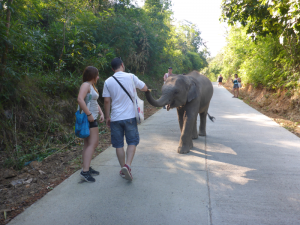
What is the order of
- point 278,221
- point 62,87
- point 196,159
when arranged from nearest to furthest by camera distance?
point 278,221, point 196,159, point 62,87

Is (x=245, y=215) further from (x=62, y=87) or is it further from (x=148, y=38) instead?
(x=148, y=38)

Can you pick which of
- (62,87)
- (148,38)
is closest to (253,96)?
(148,38)

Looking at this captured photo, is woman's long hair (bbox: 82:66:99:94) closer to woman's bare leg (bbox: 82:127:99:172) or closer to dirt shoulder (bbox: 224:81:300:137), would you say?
woman's bare leg (bbox: 82:127:99:172)

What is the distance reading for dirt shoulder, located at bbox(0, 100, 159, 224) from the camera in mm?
3101

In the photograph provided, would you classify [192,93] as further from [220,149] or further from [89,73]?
[89,73]

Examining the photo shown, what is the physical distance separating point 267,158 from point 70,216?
3728 millimetres

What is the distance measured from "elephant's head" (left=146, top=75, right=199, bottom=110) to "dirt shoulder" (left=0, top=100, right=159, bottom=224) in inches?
75.1

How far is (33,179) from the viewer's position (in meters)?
3.81

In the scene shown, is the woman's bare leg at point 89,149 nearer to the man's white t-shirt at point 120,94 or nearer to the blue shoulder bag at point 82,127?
the blue shoulder bag at point 82,127

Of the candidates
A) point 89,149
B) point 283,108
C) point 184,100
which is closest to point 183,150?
point 184,100

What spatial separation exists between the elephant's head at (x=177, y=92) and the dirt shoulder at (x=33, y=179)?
6.26 ft

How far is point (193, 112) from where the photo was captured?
5.16 metres

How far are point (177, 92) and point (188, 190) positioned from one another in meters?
2.08

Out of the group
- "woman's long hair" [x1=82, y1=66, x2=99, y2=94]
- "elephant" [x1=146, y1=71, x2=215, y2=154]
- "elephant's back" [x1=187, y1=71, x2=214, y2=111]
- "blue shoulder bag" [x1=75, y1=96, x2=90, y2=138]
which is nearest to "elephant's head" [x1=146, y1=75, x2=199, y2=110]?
"elephant" [x1=146, y1=71, x2=215, y2=154]
